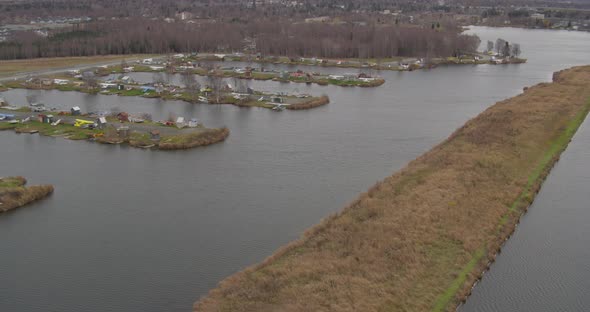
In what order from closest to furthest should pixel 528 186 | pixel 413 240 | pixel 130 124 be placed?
pixel 413 240 < pixel 528 186 < pixel 130 124

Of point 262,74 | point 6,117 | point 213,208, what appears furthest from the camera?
point 262,74

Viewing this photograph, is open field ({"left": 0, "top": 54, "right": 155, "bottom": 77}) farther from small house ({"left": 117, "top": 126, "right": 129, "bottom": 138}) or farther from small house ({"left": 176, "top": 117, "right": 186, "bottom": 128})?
small house ({"left": 176, "top": 117, "right": 186, "bottom": 128})

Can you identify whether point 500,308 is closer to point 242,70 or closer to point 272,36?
point 242,70

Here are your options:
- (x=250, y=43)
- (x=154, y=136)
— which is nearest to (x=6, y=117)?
(x=154, y=136)

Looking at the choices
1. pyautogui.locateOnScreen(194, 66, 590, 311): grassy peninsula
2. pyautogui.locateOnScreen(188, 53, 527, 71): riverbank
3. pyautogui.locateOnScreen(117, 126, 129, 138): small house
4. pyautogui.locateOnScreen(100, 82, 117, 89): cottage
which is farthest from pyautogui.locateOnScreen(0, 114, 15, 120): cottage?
pyautogui.locateOnScreen(188, 53, 527, 71): riverbank

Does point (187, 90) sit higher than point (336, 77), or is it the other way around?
point (336, 77)

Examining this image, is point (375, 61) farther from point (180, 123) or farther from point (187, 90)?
point (180, 123)

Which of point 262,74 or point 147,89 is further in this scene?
point 262,74
